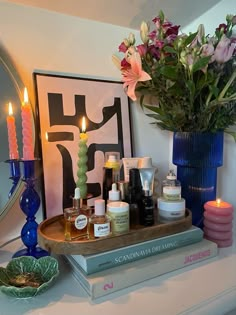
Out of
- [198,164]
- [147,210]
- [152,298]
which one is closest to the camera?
[152,298]

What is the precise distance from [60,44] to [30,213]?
19.9 inches

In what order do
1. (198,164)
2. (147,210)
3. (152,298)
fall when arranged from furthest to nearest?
1. (198,164)
2. (147,210)
3. (152,298)

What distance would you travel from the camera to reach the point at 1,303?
42 cm

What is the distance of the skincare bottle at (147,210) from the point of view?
0.57 metres

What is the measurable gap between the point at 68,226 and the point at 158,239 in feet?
0.68

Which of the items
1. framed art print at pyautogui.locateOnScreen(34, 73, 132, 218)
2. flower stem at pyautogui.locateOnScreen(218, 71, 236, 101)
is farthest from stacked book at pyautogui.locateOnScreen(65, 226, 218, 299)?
flower stem at pyautogui.locateOnScreen(218, 71, 236, 101)

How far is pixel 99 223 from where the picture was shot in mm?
501

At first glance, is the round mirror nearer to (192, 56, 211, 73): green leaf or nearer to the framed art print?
the framed art print

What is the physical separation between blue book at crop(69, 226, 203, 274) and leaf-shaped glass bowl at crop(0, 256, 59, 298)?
58 mm

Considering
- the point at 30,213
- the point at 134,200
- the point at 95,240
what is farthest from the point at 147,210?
the point at 30,213

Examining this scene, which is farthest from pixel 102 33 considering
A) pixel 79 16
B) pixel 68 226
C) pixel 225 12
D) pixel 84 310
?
pixel 84 310

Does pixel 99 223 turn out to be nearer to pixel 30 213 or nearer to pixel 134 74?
pixel 30 213

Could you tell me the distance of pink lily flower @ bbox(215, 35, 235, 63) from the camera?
60cm

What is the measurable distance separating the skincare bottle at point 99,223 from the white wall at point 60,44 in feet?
1.28
